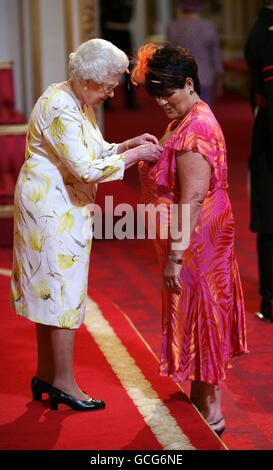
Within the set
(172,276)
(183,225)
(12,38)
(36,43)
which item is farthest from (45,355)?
(12,38)

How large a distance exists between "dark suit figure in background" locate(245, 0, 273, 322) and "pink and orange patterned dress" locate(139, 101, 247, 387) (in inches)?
55.4

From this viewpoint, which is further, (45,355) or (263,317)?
(263,317)

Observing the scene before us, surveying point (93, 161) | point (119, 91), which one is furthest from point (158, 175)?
point (119, 91)

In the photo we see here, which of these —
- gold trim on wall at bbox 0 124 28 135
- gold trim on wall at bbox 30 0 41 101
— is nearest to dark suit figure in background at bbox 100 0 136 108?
gold trim on wall at bbox 30 0 41 101

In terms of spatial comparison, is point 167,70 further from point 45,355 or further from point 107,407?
point 107,407

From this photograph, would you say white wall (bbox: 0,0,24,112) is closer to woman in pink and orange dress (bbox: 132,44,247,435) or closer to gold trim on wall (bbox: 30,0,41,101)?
gold trim on wall (bbox: 30,0,41,101)

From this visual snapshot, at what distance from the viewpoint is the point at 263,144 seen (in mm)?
4328

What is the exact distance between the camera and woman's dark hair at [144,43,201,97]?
277 cm

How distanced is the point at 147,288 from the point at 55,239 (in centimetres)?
237

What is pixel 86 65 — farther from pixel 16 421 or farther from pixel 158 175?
pixel 16 421

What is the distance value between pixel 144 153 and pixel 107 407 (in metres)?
1.00

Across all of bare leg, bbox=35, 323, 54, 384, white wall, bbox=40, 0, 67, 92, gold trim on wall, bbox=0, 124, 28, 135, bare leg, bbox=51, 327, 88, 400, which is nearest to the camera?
bare leg, bbox=51, 327, 88, 400

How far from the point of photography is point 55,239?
9.23 ft

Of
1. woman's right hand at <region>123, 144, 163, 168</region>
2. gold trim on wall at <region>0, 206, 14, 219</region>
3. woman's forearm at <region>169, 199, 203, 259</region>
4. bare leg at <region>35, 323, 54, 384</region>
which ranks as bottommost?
gold trim on wall at <region>0, 206, 14, 219</region>
